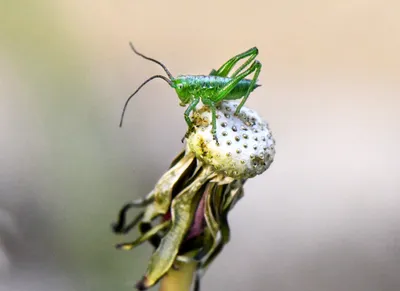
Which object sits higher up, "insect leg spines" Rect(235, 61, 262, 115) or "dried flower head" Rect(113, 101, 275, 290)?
"insect leg spines" Rect(235, 61, 262, 115)

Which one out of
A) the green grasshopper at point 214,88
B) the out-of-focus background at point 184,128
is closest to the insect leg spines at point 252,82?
the green grasshopper at point 214,88

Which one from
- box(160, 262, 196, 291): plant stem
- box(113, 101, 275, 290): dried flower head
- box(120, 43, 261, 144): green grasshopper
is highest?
box(120, 43, 261, 144): green grasshopper

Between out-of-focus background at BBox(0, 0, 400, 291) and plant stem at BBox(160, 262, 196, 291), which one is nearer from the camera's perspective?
plant stem at BBox(160, 262, 196, 291)

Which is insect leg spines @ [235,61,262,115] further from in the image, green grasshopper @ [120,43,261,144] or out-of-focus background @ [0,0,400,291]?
out-of-focus background @ [0,0,400,291]

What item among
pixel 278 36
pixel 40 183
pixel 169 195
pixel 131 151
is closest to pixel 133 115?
pixel 131 151

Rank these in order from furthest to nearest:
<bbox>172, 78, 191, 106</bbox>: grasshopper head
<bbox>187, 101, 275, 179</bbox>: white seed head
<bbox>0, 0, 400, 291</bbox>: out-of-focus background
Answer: <bbox>0, 0, 400, 291</bbox>: out-of-focus background → <bbox>172, 78, 191, 106</bbox>: grasshopper head → <bbox>187, 101, 275, 179</bbox>: white seed head

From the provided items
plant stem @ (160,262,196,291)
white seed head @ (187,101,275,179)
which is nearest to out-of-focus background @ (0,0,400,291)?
plant stem @ (160,262,196,291)

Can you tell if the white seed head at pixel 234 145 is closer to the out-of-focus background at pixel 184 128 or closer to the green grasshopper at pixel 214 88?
the green grasshopper at pixel 214 88

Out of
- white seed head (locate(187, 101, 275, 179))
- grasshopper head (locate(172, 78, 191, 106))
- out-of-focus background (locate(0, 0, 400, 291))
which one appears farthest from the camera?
out-of-focus background (locate(0, 0, 400, 291))
